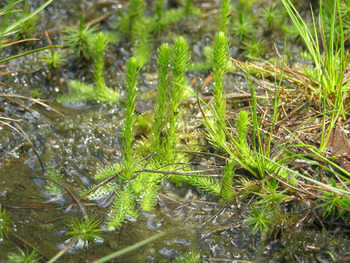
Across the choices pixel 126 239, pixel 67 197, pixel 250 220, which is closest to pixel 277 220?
pixel 250 220

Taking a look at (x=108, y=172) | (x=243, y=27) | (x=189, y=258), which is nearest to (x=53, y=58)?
(x=108, y=172)

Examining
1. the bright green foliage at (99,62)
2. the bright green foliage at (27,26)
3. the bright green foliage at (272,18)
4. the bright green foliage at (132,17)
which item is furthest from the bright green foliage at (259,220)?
the bright green foliage at (27,26)

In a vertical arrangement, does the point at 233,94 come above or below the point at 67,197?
above

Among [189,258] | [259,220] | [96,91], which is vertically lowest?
[189,258]

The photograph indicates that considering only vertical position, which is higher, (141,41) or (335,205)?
(141,41)

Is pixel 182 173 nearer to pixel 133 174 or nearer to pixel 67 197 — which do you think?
pixel 133 174

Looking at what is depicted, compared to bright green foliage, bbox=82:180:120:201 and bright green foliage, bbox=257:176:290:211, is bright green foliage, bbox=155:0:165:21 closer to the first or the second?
bright green foliage, bbox=82:180:120:201

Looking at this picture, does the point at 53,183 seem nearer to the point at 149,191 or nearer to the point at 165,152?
the point at 149,191

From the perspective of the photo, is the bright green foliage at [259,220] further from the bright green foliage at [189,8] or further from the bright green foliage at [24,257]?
the bright green foliage at [189,8]
